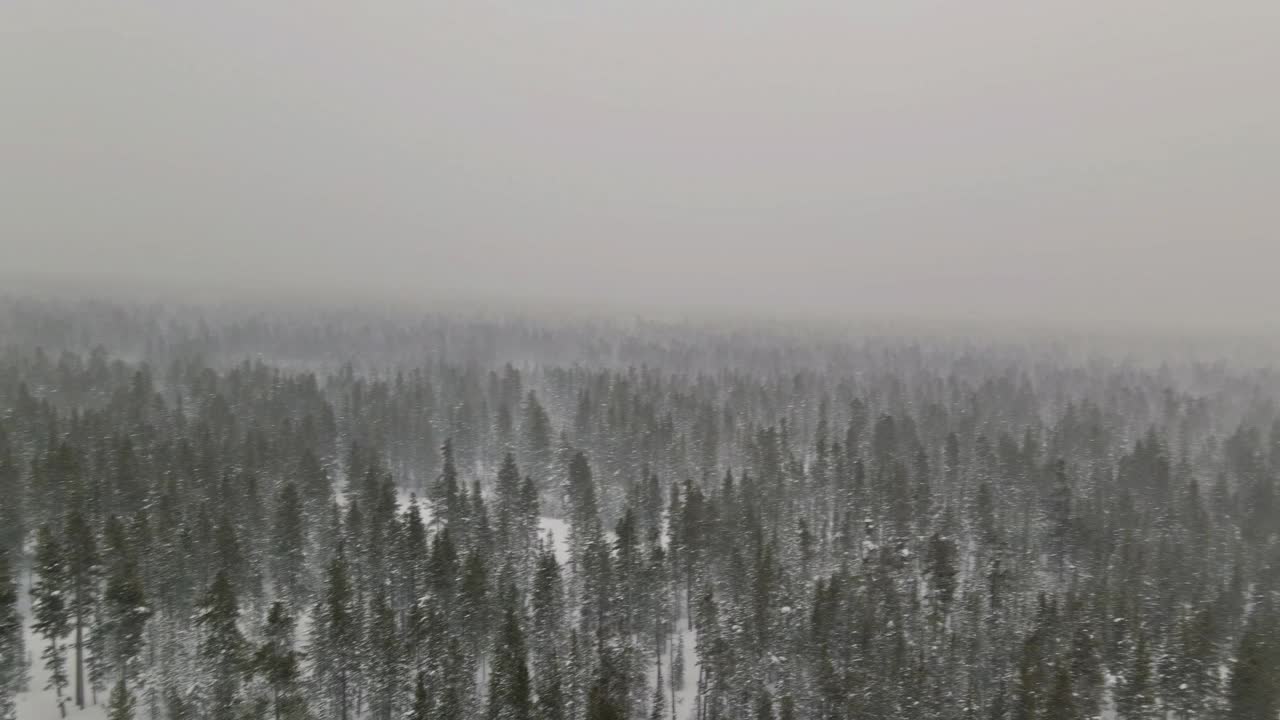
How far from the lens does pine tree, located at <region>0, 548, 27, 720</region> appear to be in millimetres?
39562

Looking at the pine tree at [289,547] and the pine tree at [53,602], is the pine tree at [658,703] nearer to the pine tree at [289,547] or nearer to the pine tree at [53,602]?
the pine tree at [289,547]

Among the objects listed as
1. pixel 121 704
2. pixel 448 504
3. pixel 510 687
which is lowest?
pixel 510 687

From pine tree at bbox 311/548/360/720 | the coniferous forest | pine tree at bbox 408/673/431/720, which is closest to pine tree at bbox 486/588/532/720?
the coniferous forest

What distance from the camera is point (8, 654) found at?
132 feet

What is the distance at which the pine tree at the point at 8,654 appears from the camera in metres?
39.6

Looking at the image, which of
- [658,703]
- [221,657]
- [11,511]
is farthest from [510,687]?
[11,511]

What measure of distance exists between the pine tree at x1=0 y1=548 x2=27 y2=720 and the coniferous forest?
0.21m

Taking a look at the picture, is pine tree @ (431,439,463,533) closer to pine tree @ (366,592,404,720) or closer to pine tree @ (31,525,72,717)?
pine tree @ (366,592,404,720)

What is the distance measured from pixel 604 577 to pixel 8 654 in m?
40.6

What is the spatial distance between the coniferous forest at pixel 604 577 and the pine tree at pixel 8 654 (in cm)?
21

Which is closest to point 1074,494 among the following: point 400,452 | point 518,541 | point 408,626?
point 518,541

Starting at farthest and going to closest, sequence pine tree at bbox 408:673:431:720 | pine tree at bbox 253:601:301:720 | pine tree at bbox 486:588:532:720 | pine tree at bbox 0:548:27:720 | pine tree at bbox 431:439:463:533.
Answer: pine tree at bbox 431:439:463:533 → pine tree at bbox 486:588:532:720 → pine tree at bbox 253:601:301:720 → pine tree at bbox 408:673:431:720 → pine tree at bbox 0:548:27:720

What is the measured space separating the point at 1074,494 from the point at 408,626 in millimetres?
84867

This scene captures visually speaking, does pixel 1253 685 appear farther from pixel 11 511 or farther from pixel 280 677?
pixel 11 511
